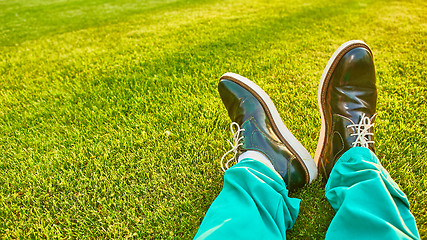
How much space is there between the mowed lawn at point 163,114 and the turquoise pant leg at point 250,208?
20 centimetres

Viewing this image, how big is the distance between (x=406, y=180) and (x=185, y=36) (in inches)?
108

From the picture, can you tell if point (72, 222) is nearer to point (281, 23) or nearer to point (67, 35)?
point (281, 23)

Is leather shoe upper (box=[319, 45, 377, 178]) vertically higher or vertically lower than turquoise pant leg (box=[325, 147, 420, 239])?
higher

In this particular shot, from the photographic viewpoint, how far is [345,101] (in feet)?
4.94

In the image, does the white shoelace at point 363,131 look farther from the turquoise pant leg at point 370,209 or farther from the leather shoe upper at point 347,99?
the turquoise pant leg at point 370,209

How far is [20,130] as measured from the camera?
188 centimetres

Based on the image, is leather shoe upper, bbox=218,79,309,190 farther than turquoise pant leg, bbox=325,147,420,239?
Yes

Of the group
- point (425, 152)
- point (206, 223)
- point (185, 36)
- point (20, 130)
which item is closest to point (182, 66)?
point (185, 36)

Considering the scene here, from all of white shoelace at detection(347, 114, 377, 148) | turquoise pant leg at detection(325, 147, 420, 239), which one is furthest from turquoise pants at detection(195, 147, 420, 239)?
white shoelace at detection(347, 114, 377, 148)

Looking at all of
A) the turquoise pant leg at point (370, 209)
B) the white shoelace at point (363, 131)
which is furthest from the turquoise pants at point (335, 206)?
the white shoelace at point (363, 131)

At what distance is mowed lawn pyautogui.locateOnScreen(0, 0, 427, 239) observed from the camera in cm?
129

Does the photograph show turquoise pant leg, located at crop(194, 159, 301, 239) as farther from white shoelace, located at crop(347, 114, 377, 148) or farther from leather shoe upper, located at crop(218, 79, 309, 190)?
white shoelace, located at crop(347, 114, 377, 148)

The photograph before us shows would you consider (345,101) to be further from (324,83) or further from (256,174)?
(256,174)

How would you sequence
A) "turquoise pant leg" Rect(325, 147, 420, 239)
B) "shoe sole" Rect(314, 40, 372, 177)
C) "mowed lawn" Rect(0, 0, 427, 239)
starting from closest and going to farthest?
"turquoise pant leg" Rect(325, 147, 420, 239)
"mowed lawn" Rect(0, 0, 427, 239)
"shoe sole" Rect(314, 40, 372, 177)
